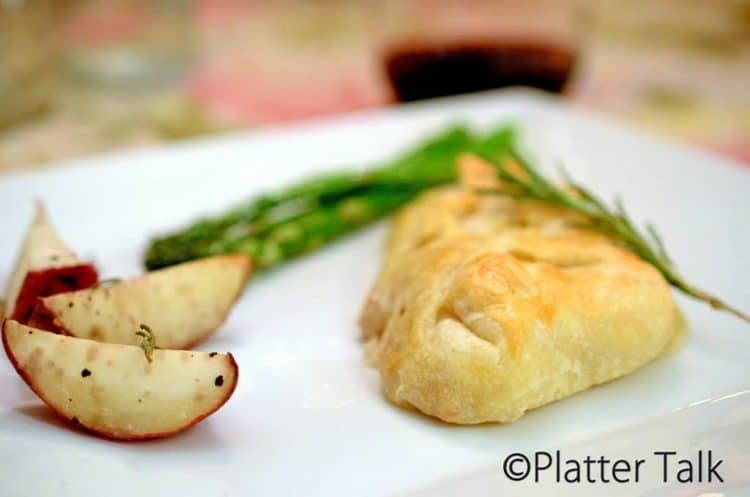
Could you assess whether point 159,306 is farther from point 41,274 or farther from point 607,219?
point 607,219

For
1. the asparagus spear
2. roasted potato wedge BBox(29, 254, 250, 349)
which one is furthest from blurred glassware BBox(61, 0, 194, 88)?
roasted potato wedge BBox(29, 254, 250, 349)

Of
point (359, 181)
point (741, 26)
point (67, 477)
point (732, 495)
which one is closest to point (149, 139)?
point (359, 181)

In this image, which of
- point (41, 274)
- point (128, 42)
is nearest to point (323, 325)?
point (41, 274)

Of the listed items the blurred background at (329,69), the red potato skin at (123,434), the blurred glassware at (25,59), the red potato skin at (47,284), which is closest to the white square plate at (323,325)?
the red potato skin at (123,434)

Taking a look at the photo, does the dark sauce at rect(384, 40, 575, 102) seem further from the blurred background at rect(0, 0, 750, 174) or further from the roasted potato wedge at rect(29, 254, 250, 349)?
the roasted potato wedge at rect(29, 254, 250, 349)

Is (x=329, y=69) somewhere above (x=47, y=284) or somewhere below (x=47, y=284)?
below
